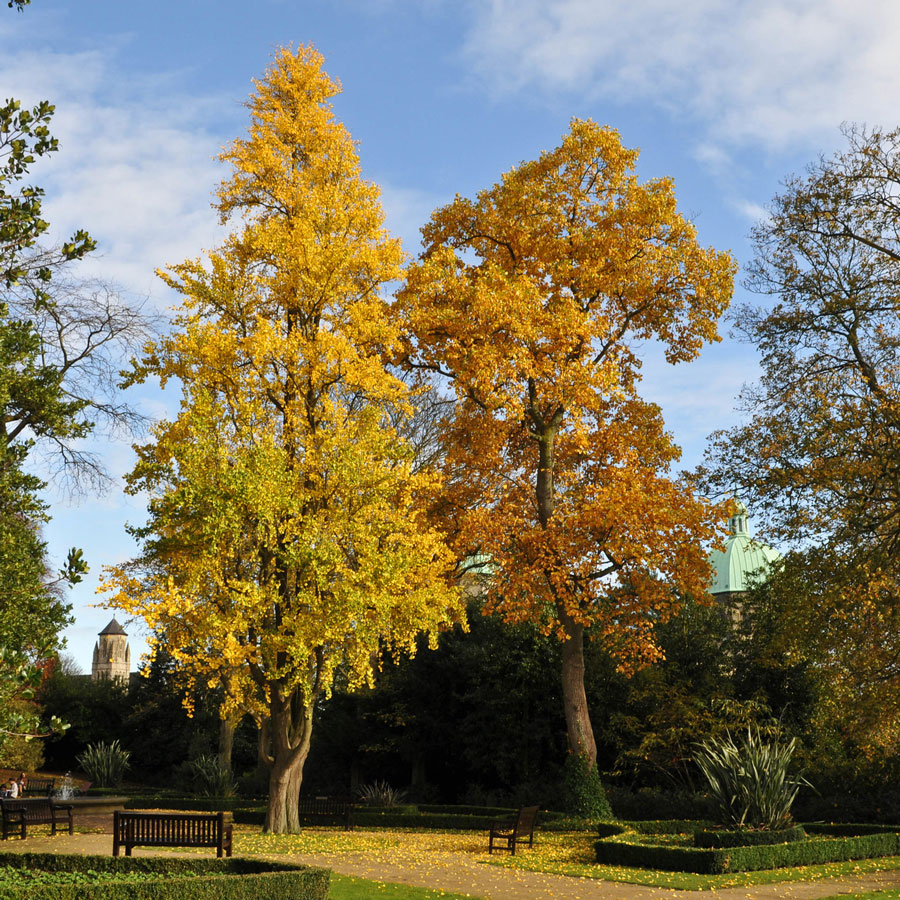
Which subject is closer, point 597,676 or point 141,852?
point 141,852

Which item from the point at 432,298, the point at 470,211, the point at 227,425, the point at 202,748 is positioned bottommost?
the point at 202,748

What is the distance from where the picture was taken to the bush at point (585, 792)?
2072cm

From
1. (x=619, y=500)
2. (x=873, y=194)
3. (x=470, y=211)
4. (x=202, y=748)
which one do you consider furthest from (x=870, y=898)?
(x=202, y=748)

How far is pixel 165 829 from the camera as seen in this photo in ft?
43.9

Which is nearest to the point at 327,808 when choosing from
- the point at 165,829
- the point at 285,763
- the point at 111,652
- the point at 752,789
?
the point at 285,763

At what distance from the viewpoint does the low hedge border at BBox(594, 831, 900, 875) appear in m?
13.2

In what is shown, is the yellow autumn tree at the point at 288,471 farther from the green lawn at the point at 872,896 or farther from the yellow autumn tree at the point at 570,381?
the green lawn at the point at 872,896

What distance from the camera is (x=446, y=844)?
675 inches

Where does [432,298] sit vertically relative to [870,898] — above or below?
above

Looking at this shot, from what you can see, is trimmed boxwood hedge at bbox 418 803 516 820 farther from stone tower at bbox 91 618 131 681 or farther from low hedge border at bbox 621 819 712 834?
stone tower at bbox 91 618 131 681

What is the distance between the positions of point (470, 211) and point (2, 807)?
57.9 feet

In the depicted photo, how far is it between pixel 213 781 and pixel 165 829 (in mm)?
17428

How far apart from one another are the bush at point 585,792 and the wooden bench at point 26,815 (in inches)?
415

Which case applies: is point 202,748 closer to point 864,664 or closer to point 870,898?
point 864,664
